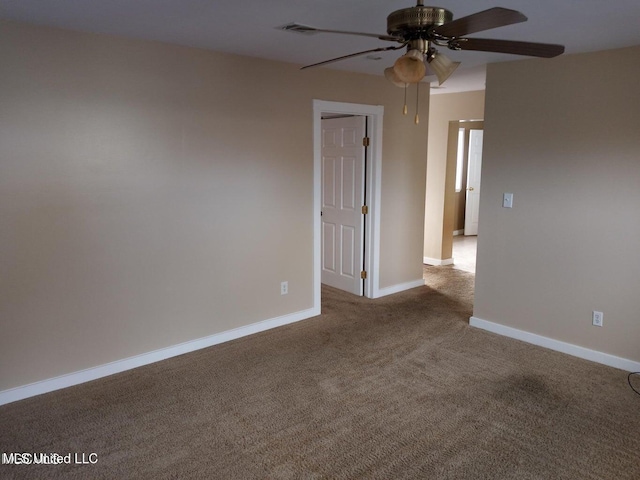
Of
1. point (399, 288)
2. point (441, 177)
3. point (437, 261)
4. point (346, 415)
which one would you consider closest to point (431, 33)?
point (346, 415)

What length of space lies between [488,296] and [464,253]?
335 cm

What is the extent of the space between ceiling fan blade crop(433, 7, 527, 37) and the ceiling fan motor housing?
0.11 ft

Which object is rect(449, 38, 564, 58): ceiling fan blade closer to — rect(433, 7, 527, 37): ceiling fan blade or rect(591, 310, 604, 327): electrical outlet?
rect(433, 7, 527, 37): ceiling fan blade

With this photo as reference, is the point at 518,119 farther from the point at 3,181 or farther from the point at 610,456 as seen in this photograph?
the point at 3,181

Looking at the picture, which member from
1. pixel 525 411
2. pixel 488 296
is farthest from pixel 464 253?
pixel 525 411

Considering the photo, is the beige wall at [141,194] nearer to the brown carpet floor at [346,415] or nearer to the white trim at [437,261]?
the brown carpet floor at [346,415]

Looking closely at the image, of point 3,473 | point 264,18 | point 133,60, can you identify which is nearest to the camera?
point 3,473

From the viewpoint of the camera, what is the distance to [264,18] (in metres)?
2.73

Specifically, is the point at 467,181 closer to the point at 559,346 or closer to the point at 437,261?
the point at 437,261

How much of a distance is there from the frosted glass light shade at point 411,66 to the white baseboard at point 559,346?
296 cm

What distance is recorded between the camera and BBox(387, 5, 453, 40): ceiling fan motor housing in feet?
5.75

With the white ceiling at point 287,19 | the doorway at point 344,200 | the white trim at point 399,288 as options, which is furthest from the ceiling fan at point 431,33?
the white trim at point 399,288

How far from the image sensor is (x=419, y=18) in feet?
5.75

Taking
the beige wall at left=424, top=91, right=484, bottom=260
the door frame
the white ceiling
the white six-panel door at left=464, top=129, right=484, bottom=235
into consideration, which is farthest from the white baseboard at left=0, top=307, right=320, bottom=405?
the white six-panel door at left=464, top=129, right=484, bottom=235
